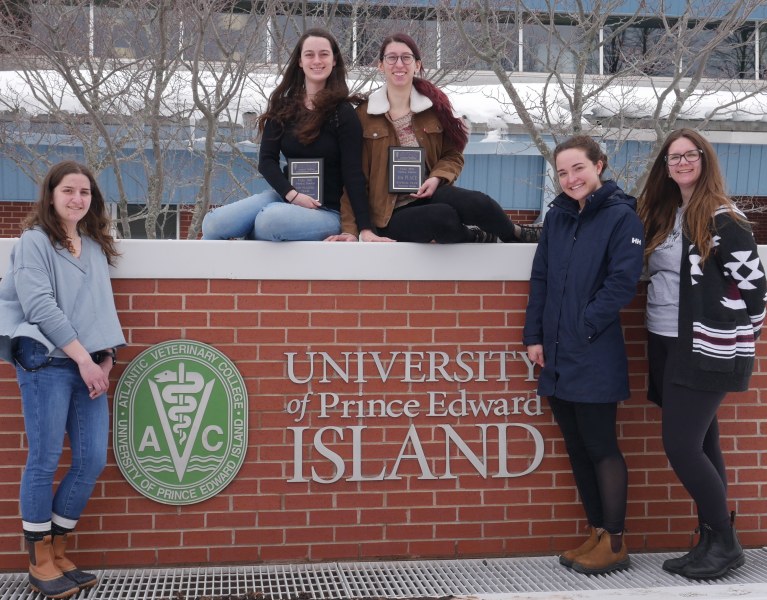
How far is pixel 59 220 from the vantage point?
12.3 feet

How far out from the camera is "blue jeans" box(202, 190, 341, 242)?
4133 mm

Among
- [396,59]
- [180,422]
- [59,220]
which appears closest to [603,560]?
[180,422]

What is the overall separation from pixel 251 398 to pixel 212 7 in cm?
380

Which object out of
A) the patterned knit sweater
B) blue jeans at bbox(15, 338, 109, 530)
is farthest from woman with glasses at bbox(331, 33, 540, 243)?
blue jeans at bbox(15, 338, 109, 530)

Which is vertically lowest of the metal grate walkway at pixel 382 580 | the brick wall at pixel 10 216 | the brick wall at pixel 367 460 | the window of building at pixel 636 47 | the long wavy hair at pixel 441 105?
the metal grate walkway at pixel 382 580

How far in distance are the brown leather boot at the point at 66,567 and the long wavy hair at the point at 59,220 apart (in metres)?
1.23

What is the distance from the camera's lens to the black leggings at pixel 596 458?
3.96 m

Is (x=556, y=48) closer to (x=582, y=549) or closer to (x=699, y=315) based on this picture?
(x=699, y=315)

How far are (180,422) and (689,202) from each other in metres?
2.49

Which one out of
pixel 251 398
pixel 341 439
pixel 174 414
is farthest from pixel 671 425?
pixel 174 414

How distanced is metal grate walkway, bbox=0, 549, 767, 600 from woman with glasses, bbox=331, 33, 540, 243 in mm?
1547

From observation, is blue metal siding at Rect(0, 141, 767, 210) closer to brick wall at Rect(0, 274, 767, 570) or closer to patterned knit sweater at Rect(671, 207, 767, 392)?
brick wall at Rect(0, 274, 767, 570)

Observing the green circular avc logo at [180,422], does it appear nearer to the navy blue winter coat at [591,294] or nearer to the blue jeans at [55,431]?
the blue jeans at [55,431]

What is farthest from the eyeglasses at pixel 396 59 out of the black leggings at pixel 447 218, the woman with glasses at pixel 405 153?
the black leggings at pixel 447 218
